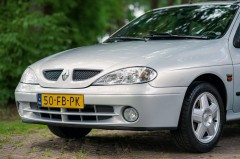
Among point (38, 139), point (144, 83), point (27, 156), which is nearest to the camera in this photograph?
point (144, 83)

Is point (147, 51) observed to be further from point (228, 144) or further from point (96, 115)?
point (228, 144)

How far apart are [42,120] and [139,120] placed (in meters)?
1.11

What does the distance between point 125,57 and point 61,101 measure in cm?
74

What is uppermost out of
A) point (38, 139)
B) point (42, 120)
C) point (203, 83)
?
point (203, 83)

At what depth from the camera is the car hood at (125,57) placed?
17.7 ft

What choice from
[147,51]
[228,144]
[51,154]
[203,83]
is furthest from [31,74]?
[228,144]

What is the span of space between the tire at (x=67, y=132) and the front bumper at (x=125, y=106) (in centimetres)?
91

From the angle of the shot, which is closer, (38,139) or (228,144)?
(228,144)

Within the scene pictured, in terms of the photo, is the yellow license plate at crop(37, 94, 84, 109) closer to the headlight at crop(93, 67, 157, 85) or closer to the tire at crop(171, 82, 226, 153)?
the headlight at crop(93, 67, 157, 85)

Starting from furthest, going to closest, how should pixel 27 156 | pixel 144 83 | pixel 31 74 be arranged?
pixel 31 74 < pixel 27 156 < pixel 144 83

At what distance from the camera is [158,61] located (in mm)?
5363

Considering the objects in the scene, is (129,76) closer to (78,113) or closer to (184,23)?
(78,113)

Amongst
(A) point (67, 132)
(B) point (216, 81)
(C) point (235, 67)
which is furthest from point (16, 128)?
(C) point (235, 67)

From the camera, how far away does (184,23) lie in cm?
658
